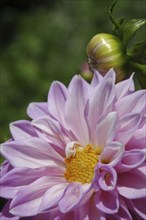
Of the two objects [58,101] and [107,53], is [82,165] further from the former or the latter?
[107,53]

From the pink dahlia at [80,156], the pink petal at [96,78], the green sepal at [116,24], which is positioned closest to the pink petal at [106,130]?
the pink dahlia at [80,156]

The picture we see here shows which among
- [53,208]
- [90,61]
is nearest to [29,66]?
[90,61]

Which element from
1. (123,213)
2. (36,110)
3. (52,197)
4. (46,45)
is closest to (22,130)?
(36,110)

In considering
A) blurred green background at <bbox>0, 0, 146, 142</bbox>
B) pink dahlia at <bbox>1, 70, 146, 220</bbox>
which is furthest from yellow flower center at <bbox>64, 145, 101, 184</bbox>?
blurred green background at <bbox>0, 0, 146, 142</bbox>

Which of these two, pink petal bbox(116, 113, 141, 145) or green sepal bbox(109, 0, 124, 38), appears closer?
pink petal bbox(116, 113, 141, 145)

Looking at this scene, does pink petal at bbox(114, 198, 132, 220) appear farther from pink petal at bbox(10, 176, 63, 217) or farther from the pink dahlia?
pink petal at bbox(10, 176, 63, 217)

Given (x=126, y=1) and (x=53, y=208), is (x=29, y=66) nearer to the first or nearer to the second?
(x=126, y=1)
